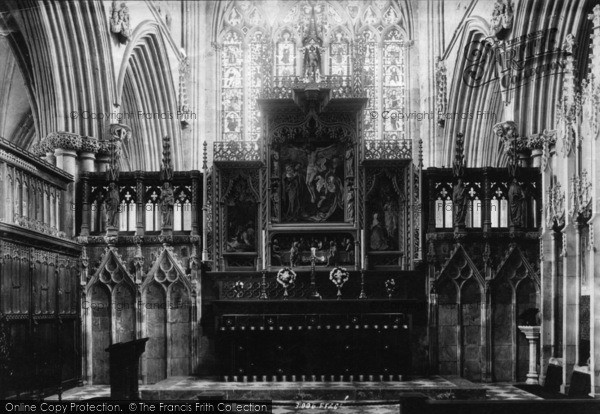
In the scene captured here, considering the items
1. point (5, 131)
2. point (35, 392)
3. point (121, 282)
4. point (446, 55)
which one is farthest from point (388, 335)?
point (5, 131)

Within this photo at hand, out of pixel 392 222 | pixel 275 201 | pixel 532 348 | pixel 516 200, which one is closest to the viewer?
pixel 532 348

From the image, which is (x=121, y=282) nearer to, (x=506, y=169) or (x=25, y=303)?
(x=25, y=303)

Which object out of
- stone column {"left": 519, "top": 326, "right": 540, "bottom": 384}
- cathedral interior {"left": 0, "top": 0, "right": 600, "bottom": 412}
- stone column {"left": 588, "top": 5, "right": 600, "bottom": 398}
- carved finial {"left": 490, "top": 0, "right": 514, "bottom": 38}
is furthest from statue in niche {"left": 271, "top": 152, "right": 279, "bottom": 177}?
stone column {"left": 588, "top": 5, "right": 600, "bottom": 398}

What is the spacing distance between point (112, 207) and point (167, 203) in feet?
3.41

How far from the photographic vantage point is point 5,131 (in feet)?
74.5

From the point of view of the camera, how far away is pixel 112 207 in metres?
16.2

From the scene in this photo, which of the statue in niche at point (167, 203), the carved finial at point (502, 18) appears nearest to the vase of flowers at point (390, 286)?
the statue in niche at point (167, 203)

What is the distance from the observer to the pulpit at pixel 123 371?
1114cm

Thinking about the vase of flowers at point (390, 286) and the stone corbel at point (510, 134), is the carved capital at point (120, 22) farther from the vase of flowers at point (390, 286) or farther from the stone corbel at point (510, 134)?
the stone corbel at point (510, 134)

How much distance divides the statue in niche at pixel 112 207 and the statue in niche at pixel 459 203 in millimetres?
6225

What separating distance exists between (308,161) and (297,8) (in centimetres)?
1119

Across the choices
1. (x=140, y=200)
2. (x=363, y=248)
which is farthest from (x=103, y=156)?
(x=363, y=248)

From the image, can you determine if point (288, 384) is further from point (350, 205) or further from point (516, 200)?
point (516, 200)

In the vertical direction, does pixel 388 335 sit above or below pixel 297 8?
below
